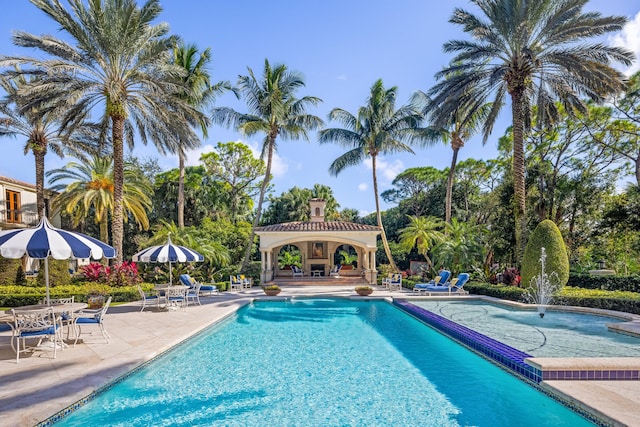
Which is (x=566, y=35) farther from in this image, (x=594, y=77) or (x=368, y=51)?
(x=368, y=51)

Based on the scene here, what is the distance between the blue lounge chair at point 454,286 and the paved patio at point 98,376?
1136 cm

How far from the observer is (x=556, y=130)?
24.6m

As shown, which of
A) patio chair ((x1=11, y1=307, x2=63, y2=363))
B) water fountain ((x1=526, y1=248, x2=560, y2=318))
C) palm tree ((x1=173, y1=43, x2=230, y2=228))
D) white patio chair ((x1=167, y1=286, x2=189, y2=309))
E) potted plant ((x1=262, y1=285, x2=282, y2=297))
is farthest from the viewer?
palm tree ((x1=173, y1=43, x2=230, y2=228))

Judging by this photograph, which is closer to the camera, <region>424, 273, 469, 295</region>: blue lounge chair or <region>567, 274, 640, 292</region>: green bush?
<region>567, 274, 640, 292</region>: green bush

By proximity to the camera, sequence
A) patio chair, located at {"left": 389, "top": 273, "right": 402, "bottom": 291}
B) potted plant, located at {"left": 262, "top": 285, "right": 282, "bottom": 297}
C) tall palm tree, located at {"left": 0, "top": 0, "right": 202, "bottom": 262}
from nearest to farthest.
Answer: tall palm tree, located at {"left": 0, "top": 0, "right": 202, "bottom": 262} < potted plant, located at {"left": 262, "top": 285, "right": 282, "bottom": 297} < patio chair, located at {"left": 389, "top": 273, "right": 402, "bottom": 291}

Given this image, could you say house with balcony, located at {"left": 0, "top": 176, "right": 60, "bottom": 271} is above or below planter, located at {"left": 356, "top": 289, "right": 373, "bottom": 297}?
above

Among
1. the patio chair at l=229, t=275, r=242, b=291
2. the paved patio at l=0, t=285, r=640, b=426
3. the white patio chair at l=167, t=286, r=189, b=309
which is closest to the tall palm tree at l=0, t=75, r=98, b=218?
the patio chair at l=229, t=275, r=242, b=291

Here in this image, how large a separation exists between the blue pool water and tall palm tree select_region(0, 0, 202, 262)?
11.3 m

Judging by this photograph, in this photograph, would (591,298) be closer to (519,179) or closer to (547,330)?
(547,330)

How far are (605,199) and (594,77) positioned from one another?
33.2ft

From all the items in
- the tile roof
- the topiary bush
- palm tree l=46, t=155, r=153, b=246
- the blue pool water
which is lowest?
the blue pool water

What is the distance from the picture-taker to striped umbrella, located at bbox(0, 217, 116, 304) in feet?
27.3

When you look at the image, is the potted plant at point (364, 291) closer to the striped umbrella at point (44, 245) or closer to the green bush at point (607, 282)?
the green bush at point (607, 282)

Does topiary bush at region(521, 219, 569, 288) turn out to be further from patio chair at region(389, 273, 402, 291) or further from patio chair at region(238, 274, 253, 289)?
patio chair at region(238, 274, 253, 289)
